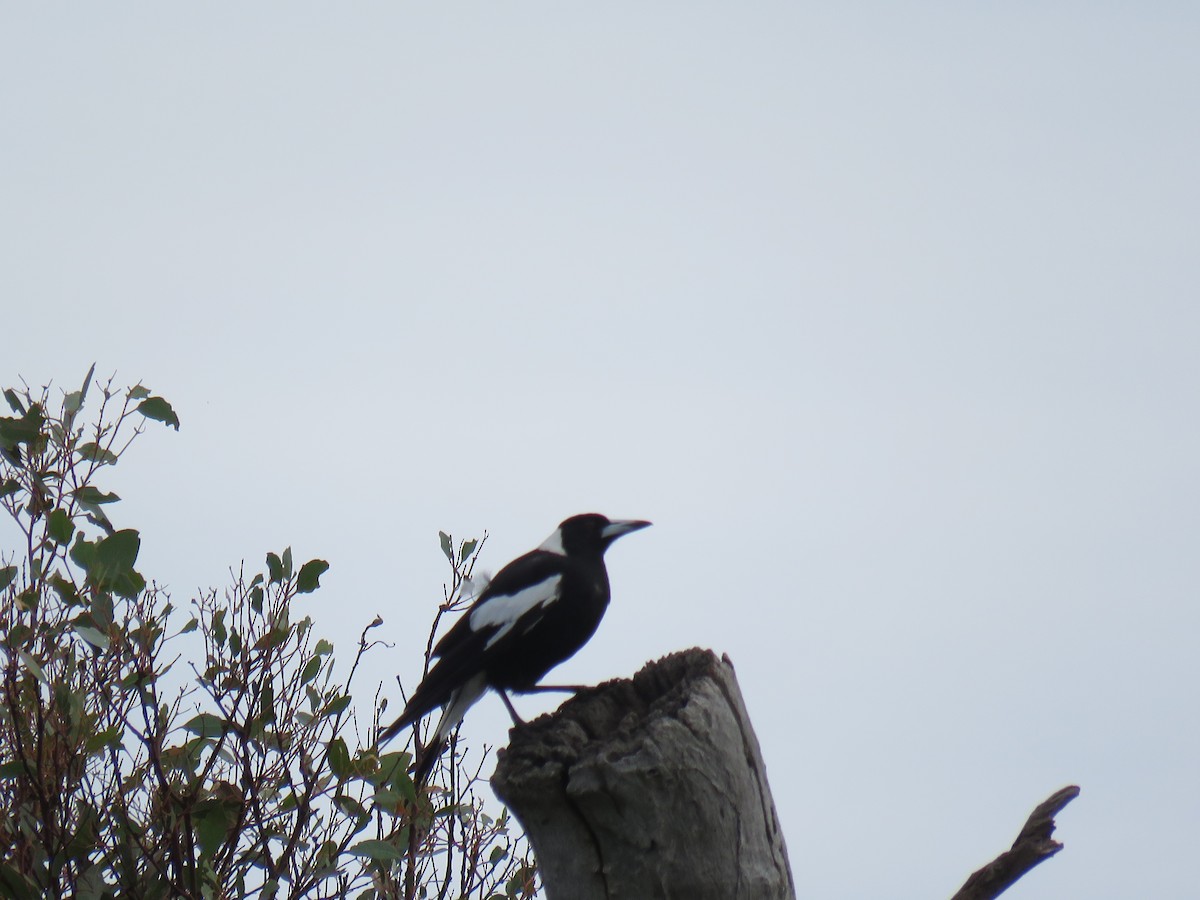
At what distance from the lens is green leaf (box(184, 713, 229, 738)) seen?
12.6 ft

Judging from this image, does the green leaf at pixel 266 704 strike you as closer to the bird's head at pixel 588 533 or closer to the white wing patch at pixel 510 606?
the white wing patch at pixel 510 606

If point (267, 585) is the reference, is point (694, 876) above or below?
below

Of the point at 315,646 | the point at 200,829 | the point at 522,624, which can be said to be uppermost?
the point at 522,624

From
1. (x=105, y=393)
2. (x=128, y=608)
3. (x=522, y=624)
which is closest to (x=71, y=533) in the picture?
(x=128, y=608)

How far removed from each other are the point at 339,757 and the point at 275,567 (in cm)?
60

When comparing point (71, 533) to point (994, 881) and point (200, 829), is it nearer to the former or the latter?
point (200, 829)

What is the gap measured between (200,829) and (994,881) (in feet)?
6.74

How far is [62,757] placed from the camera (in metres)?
3.64

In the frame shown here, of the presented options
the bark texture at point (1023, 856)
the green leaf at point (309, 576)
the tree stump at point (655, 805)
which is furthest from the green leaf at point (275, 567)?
the bark texture at point (1023, 856)

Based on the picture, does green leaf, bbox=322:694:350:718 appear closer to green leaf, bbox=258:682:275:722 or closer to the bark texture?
green leaf, bbox=258:682:275:722

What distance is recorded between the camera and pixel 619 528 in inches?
265

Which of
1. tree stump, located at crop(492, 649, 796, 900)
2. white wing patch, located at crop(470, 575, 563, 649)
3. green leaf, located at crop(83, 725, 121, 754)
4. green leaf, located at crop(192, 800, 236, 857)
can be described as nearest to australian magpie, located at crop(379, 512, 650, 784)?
white wing patch, located at crop(470, 575, 563, 649)

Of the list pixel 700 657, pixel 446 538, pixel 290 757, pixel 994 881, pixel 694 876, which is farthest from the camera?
pixel 446 538

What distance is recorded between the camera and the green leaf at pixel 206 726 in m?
3.85
